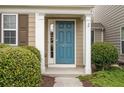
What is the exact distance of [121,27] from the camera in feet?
59.0

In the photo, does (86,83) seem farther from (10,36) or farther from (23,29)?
(10,36)

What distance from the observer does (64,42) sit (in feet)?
47.9

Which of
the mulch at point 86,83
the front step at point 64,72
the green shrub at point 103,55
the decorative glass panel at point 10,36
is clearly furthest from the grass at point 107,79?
the decorative glass panel at point 10,36

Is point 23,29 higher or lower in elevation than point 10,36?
higher

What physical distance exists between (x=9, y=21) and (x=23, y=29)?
2.19ft

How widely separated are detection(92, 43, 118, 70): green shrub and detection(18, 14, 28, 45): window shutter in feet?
10.2

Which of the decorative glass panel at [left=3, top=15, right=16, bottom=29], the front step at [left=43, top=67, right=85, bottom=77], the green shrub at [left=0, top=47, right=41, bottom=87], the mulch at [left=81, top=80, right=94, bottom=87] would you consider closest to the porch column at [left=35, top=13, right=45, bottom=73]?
the front step at [left=43, top=67, right=85, bottom=77]

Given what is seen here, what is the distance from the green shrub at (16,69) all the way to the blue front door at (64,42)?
723 cm

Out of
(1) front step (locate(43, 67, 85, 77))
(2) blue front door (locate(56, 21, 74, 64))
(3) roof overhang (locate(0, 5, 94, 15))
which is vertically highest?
(3) roof overhang (locate(0, 5, 94, 15))

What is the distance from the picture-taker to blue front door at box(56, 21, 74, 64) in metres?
14.5

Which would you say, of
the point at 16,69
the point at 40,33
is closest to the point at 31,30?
the point at 40,33

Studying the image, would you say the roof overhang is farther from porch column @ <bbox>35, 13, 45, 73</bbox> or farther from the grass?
the grass

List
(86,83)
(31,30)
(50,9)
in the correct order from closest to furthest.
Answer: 1. (86,83)
2. (50,9)
3. (31,30)
